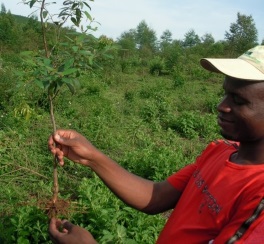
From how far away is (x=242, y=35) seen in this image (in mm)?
24266

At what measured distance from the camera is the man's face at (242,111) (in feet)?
3.55

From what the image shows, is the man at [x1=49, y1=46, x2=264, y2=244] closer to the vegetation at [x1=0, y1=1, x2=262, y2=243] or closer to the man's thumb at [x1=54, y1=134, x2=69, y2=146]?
the man's thumb at [x1=54, y1=134, x2=69, y2=146]

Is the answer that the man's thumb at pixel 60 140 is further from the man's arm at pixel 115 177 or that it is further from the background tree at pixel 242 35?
the background tree at pixel 242 35

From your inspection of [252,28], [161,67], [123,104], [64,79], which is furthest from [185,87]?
[252,28]

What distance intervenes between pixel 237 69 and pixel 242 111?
0.42 feet

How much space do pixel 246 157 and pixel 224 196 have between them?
0.17m

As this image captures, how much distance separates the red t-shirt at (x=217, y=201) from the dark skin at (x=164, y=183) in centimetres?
8

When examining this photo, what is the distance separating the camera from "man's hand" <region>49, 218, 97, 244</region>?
1283 mm

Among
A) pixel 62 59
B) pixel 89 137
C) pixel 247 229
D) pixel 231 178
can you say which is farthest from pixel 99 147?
pixel 247 229

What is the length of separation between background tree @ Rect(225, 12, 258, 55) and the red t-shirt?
70.9ft

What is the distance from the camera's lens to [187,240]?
1.17 metres

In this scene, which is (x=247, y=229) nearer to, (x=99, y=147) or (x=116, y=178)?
(x=116, y=178)

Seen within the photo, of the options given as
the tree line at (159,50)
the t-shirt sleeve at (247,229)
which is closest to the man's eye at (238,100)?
the t-shirt sleeve at (247,229)

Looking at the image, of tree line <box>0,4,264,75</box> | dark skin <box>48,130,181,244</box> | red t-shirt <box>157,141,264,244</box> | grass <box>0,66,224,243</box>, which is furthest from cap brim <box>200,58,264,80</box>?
tree line <box>0,4,264,75</box>
